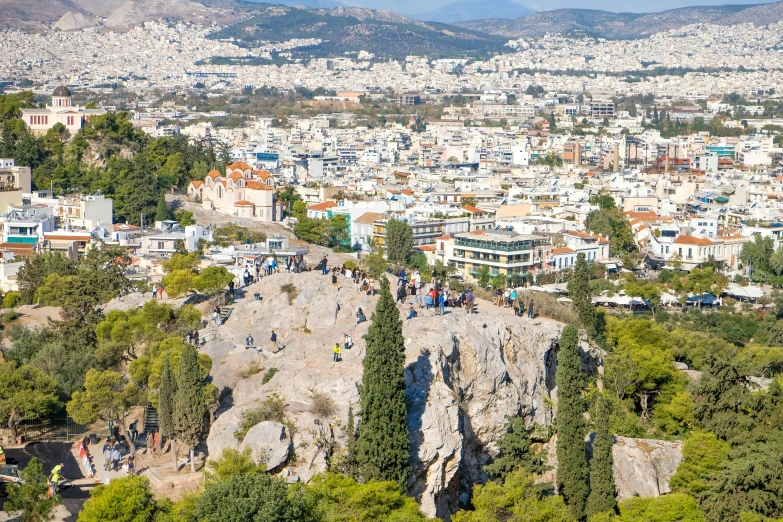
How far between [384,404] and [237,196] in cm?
2919

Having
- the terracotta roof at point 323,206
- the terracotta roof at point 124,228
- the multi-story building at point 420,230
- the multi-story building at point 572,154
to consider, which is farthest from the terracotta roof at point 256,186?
A: the multi-story building at point 572,154

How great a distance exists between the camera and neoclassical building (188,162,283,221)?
43.5m

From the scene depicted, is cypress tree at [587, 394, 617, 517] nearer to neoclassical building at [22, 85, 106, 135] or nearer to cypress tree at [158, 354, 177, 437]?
cypress tree at [158, 354, 177, 437]

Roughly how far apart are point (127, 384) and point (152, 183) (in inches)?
952

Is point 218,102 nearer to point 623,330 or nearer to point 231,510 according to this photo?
point 623,330

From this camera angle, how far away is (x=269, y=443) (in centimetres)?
1509

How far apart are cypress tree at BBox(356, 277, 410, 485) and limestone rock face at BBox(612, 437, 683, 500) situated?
4308 millimetres

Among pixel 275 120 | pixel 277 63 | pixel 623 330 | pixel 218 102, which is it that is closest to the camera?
pixel 623 330

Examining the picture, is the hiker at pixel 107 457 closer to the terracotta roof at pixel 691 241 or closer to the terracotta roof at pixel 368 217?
the terracotta roof at pixel 368 217

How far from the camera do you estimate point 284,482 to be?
1402 cm

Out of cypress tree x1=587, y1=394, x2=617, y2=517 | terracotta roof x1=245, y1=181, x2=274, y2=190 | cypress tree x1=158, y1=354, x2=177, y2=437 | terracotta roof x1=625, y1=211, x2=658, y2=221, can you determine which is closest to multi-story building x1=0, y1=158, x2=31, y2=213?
terracotta roof x1=245, y1=181, x2=274, y2=190

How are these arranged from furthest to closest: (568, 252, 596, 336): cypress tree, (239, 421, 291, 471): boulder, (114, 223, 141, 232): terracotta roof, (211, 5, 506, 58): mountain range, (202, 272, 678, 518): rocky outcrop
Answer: (211, 5, 506, 58): mountain range → (114, 223, 141, 232): terracotta roof → (568, 252, 596, 336): cypress tree → (202, 272, 678, 518): rocky outcrop → (239, 421, 291, 471): boulder

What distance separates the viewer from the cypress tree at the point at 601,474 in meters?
16.9

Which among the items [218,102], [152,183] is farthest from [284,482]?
[218,102]
